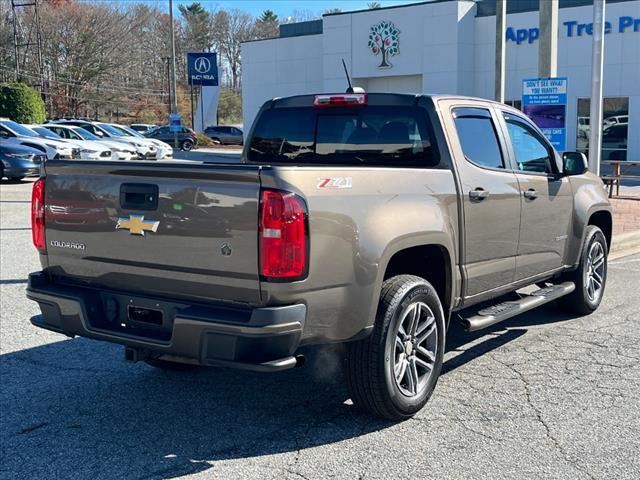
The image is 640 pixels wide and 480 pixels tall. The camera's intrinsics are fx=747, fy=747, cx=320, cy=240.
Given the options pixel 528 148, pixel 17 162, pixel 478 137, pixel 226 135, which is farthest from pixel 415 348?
pixel 226 135

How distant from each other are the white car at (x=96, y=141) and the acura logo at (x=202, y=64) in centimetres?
1114

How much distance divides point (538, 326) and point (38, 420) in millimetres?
4280

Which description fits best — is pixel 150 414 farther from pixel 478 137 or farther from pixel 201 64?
pixel 201 64

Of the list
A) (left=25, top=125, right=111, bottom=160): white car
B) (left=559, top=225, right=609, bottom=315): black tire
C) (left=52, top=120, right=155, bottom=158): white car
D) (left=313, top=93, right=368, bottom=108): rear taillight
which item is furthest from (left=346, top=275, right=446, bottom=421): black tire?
(left=52, top=120, right=155, bottom=158): white car

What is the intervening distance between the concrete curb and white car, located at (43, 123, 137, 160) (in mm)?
16054

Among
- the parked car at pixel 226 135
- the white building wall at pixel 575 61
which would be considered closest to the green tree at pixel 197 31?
the parked car at pixel 226 135

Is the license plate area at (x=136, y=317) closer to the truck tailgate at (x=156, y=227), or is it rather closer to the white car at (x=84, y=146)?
the truck tailgate at (x=156, y=227)

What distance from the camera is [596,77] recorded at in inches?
512

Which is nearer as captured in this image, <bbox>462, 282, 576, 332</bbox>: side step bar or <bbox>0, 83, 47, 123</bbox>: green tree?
<bbox>462, 282, 576, 332</bbox>: side step bar

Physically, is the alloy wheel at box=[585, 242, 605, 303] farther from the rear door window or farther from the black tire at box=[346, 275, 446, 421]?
the black tire at box=[346, 275, 446, 421]

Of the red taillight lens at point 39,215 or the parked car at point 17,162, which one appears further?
the parked car at point 17,162

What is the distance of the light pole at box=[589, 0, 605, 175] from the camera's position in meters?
12.8

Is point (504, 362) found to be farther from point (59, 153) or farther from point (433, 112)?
point (59, 153)

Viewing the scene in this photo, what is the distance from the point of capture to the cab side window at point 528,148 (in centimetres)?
591
